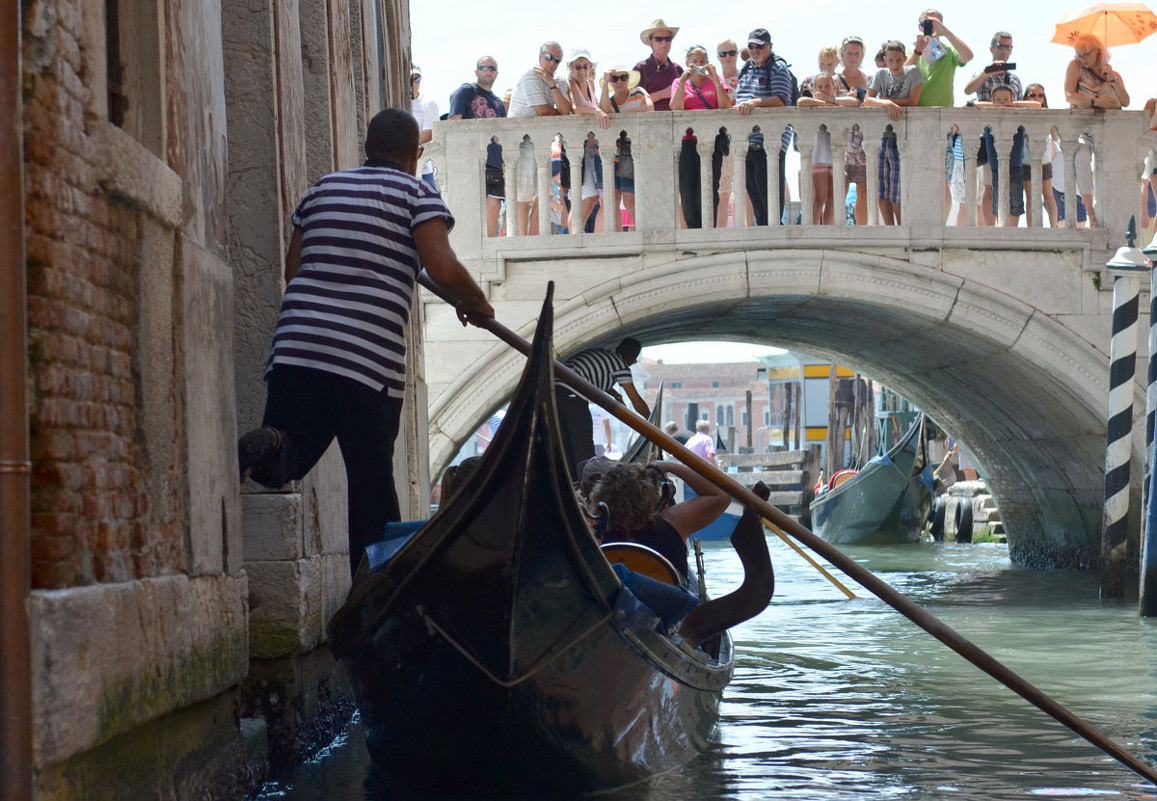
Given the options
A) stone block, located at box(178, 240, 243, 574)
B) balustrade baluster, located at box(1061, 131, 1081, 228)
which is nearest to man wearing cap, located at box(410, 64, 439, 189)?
balustrade baluster, located at box(1061, 131, 1081, 228)

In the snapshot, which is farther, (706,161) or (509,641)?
(706,161)

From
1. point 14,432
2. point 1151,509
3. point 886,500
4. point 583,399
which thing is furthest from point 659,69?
point 886,500

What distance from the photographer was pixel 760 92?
698 cm

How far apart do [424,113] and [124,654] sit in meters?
5.59

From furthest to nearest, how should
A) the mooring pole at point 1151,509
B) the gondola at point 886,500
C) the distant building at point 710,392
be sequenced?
1. the distant building at point 710,392
2. the gondola at point 886,500
3. the mooring pole at point 1151,509

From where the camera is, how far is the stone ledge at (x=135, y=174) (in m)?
2.14

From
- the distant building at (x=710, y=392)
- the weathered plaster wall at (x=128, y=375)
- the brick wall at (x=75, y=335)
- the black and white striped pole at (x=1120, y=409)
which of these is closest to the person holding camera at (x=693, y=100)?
the black and white striped pole at (x=1120, y=409)

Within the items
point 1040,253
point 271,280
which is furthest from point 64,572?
point 1040,253

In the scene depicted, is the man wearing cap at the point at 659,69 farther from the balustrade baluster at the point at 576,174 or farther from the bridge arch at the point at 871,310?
the bridge arch at the point at 871,310

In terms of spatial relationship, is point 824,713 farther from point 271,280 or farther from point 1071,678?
point 271,280

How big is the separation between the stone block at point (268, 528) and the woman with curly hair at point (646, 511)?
72cm

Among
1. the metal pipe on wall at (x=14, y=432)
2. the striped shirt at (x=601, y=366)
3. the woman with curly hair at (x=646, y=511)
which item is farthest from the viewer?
the striped shirt at (x=601, y=366)

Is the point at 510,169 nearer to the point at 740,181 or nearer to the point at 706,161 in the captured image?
the point at 706,161

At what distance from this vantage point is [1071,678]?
4.79 meters
